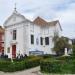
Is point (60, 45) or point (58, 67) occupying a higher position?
point (60, 45)

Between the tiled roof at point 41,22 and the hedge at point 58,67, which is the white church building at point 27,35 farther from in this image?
the hedge at point 58,67

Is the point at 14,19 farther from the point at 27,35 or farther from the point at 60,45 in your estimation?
the point at 60,45

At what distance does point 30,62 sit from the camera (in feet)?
99.2

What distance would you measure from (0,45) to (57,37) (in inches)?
673

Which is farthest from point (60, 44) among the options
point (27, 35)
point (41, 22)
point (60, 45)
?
point (41, 22)

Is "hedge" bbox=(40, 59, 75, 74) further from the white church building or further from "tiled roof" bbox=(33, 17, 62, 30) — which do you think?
"tiled roof" bbox=(33, 17, 62, 30)

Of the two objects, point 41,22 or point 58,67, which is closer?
point 58,67

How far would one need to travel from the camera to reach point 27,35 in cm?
5069

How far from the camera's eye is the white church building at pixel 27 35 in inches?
2001

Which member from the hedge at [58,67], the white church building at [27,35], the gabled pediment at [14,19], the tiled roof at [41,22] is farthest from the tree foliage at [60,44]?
the hedge at [58,67]

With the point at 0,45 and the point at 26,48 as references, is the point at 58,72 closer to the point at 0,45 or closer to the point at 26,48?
the point at 26,48

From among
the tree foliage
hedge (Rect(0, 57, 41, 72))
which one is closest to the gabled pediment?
the tree foliage

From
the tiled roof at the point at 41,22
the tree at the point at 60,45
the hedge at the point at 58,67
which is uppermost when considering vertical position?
the tiled roof at the point at 41,22

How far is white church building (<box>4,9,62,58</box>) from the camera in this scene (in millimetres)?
50831
